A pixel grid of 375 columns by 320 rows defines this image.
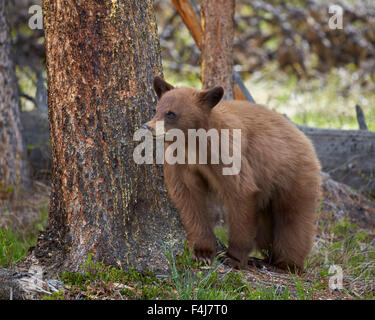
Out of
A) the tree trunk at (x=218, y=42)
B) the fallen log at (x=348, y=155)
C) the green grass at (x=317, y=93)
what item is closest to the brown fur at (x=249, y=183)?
the tree trunk at (x=218, y=42)

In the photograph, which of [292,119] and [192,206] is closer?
[192,206]

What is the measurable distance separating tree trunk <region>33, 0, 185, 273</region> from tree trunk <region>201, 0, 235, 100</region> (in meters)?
1.98

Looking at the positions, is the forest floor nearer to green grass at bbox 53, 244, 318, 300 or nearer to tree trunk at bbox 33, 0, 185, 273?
green grass at bbox 53, 244, 318, 300

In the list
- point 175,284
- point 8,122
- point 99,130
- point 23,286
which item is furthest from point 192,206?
point 8,122

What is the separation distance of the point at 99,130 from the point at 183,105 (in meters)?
0.58

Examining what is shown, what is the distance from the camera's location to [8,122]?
19.8 feet

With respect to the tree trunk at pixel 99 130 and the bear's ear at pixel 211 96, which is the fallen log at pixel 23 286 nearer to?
the tree trunk at pixel 99 130

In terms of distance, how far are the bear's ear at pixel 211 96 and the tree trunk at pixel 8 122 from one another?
3.25 meters

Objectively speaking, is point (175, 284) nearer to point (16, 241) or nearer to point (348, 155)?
point (16, 241)

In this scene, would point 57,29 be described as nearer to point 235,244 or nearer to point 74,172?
point 74,172

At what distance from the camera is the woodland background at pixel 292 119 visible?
3.35 m

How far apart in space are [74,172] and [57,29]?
937 millimetres

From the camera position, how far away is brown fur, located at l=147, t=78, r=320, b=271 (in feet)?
11.4
